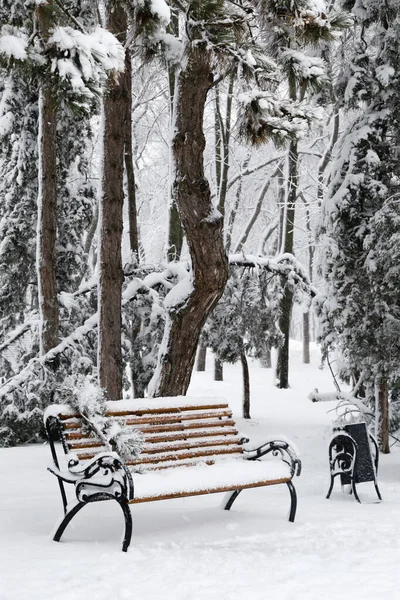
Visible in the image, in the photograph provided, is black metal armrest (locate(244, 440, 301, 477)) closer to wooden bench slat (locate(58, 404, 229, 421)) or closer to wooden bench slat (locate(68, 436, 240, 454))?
wooden bench slat (locate(68, 436, 240, 454))

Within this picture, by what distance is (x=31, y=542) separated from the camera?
4355 millimetres

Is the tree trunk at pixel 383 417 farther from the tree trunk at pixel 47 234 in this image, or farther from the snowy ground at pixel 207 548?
the tree trunk at pixel 47 234

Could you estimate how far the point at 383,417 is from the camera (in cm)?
949

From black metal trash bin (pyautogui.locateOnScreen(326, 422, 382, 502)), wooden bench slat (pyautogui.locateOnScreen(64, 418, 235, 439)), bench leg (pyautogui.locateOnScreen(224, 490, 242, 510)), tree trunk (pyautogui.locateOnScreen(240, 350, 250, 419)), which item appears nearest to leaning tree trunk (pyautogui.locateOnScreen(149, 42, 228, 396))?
wooden bench slat (pyautogui.locateOnScreen(64, 418, 235, 439))

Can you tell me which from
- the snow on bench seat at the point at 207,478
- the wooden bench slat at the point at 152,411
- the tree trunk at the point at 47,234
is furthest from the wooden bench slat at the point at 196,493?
the tree trunk at the point at 47,234

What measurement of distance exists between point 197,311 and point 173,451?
2.23 meters

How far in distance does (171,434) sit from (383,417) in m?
5.03

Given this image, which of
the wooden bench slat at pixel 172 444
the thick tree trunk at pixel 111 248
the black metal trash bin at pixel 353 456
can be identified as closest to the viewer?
the wooden bench slat at pixel 172 444

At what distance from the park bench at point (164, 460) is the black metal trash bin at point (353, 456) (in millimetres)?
1052

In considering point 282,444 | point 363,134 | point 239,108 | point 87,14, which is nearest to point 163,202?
point 87,14

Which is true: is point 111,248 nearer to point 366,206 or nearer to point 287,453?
point 366,206

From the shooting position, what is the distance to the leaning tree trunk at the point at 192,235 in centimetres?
688

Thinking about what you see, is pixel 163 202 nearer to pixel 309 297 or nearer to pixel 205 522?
pixel 309 297

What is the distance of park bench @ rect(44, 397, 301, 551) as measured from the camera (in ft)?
14.3
